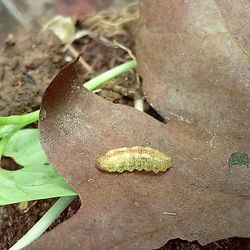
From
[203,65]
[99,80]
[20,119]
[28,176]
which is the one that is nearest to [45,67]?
[99,80]

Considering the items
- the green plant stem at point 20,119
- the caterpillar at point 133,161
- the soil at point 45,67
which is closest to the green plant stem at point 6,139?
the green plant stem at point 20,119

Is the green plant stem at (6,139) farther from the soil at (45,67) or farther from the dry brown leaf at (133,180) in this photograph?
the dry brown leaf at (133,180)

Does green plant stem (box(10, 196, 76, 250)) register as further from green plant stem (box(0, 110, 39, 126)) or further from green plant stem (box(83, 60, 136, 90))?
A: green plant stem (box(83, 60, 136, 90))

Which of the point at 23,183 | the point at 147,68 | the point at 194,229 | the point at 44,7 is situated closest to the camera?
the point at 194,229

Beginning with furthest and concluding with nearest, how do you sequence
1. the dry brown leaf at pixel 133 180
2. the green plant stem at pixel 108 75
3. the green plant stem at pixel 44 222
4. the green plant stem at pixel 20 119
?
the green plant stem at pixel 108 75, the green plant stem at pixel 20 119, the green plant stem at pixel 44 222, the dry brown leaf at pixel 133 180

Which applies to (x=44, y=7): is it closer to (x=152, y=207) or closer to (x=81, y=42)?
(x=81, y=42)

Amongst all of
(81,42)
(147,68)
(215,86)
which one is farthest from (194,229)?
(81,42)

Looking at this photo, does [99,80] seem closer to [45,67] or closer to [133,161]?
[45,67]
